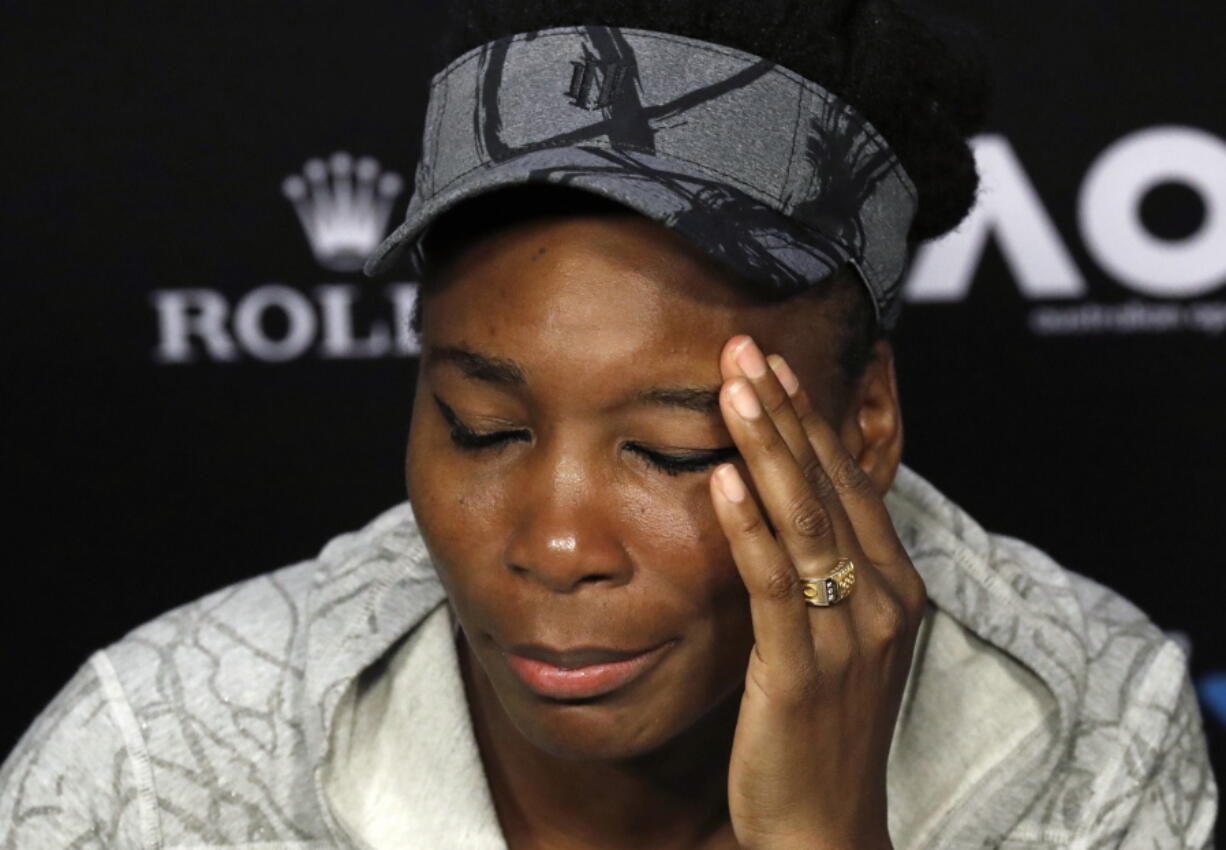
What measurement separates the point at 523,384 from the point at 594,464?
0.08m

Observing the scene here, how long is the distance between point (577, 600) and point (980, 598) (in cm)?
52

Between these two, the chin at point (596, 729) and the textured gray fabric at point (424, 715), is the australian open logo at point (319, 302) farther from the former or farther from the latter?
the chin at point (596, 729)

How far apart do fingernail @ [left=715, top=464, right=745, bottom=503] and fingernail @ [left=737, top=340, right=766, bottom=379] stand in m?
0.07

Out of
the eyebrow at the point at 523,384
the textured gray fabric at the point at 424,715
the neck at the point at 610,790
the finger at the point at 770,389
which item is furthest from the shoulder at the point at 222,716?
the finger at the point at 770,389

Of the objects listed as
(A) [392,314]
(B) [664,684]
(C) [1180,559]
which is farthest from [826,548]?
(C) [1180,559]

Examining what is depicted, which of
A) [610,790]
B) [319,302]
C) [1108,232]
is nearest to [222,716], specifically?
[610,790]

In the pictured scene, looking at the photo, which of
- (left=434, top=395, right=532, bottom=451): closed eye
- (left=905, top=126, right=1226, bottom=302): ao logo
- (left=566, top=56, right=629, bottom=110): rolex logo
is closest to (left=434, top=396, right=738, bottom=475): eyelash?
(left=434, top=395, right=532, bottom=451): closed eye

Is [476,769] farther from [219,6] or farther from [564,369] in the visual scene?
[219,6]

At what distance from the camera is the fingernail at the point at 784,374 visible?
123 cm

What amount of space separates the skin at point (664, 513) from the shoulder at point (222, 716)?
25 centimetres

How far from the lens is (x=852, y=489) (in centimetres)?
127

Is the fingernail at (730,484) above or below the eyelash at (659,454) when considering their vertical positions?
below

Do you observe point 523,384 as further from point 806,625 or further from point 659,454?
point 806,625

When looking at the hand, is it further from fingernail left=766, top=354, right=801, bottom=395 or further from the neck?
the neck
